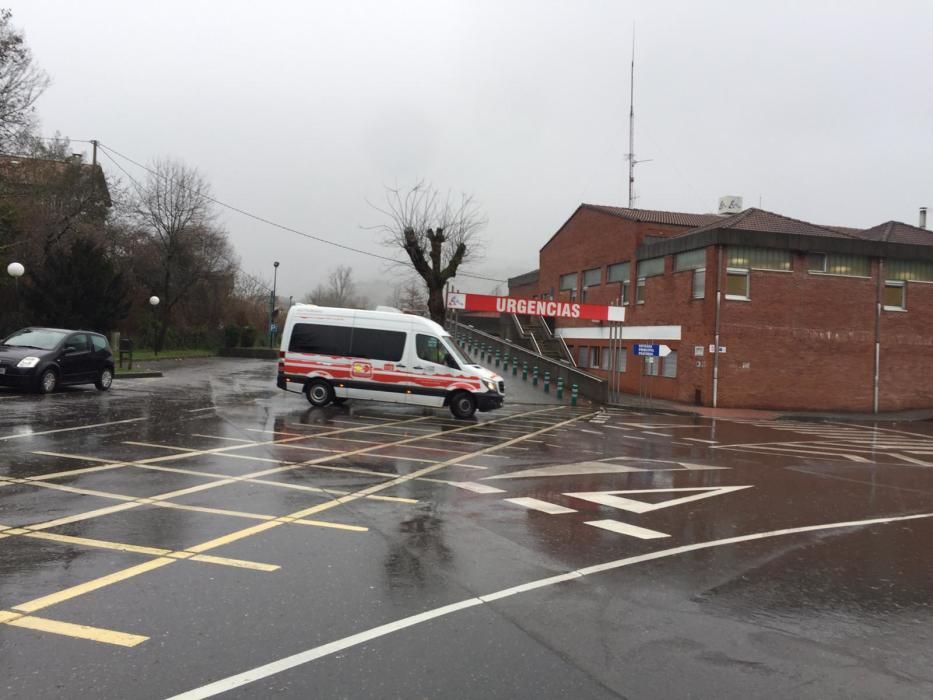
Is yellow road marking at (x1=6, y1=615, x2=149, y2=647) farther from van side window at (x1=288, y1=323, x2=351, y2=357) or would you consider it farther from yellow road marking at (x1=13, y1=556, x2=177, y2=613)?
van side window at (x1=288, y1=323, x2=351, y2=357)

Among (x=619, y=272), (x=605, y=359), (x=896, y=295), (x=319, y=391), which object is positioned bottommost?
(x=319, y=391)

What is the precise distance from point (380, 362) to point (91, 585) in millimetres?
12551

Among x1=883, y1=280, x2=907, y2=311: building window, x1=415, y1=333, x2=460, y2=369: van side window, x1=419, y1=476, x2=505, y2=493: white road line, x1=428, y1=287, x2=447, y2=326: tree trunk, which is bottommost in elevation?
x1=419, y1=476, x2=505, y2=493: white road line

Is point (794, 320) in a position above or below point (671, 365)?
above

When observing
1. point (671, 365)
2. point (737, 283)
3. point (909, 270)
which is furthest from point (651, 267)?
point (909, 270)

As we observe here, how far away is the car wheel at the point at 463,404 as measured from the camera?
56.3 ft

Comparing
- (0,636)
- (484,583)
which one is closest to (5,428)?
(0,636)

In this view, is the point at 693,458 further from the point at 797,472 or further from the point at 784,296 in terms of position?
the point at 784,296

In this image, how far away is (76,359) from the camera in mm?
17188

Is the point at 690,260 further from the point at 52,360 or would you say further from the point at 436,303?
the point at 52,360

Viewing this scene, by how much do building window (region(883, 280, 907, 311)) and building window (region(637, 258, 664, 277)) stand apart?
930 centimetres

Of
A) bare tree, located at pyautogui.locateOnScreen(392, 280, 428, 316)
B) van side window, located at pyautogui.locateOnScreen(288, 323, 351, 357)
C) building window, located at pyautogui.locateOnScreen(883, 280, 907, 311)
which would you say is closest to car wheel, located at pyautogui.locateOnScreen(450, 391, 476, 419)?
van side window, located at pyautogui.locateOnScreen(288, 323, 351, 357)

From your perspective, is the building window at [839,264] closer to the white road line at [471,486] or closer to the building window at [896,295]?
the building window at [896,295]

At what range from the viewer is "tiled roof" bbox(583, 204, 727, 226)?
34188 millimetres
